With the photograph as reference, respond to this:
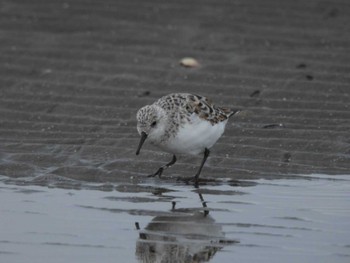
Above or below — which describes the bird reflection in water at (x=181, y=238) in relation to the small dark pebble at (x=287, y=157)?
below

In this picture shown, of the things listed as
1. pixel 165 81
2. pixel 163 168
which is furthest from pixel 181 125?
pixel 165 81

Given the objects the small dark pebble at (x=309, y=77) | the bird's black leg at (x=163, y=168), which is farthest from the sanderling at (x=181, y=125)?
the small dark pebble at (x=309, y=77)

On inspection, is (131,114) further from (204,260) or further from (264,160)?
(204,260)

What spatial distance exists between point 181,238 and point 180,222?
1.48 feet

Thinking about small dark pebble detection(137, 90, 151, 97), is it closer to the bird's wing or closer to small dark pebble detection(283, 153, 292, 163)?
the bird's wing

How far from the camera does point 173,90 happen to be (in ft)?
38.3

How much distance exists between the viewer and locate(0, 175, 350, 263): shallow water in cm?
687

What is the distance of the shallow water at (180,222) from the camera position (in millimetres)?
6871

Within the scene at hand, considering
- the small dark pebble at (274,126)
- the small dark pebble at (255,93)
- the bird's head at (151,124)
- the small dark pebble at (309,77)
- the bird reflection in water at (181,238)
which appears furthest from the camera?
the small dark pebble at (309,77)

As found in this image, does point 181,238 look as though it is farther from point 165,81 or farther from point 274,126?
point 165,81

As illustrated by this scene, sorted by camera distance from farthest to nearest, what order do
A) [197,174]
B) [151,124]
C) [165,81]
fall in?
[165,81] < [197,174] < [151,124]

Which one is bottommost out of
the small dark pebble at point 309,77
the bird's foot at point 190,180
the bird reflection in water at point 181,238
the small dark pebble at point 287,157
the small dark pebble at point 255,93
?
the bird reflection in water at point 181,238

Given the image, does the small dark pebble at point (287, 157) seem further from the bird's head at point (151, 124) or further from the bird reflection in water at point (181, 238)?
the bird reflection in water at point (181, 238)

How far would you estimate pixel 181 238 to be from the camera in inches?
284
